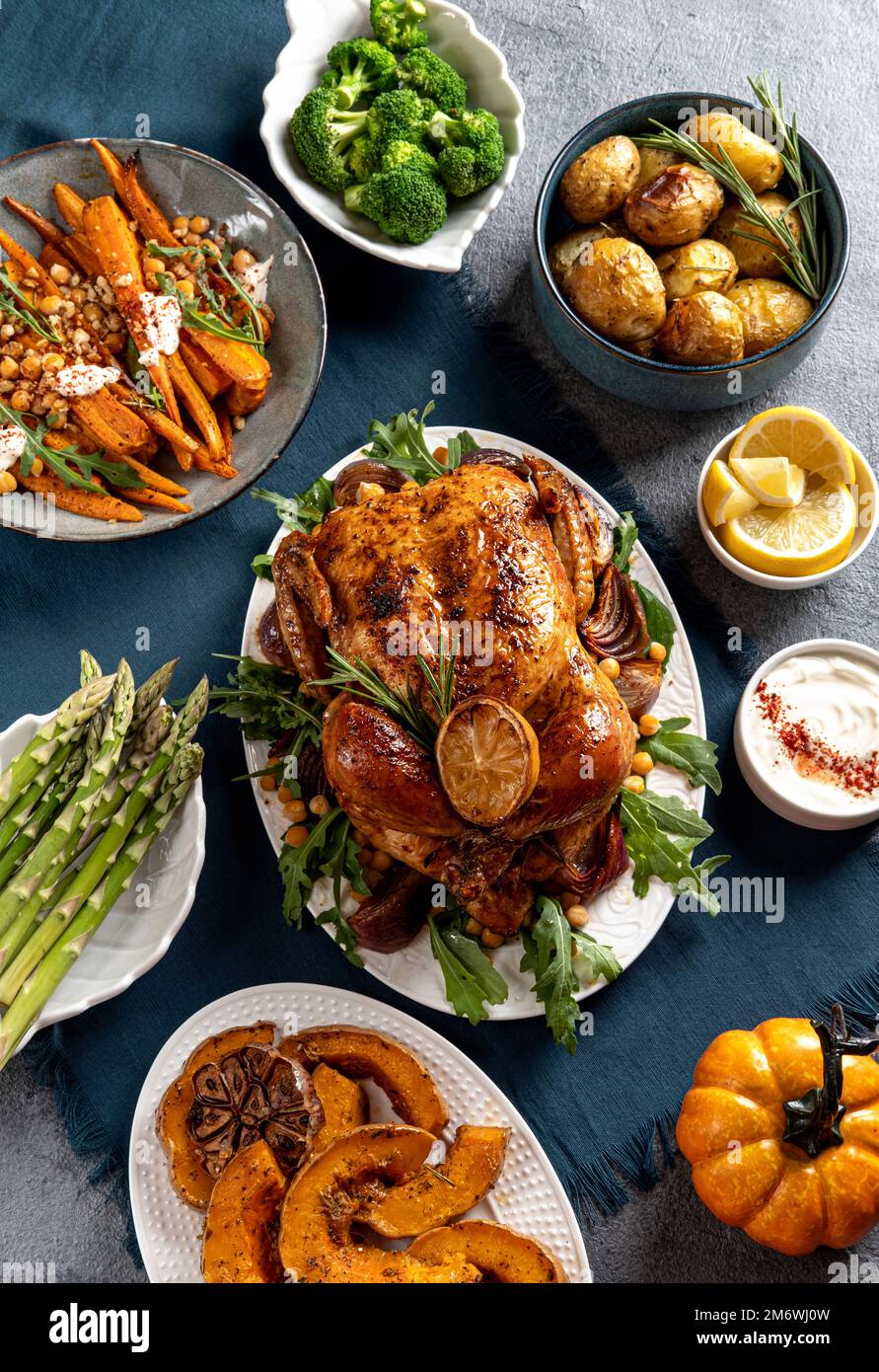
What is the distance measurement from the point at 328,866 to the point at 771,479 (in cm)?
164

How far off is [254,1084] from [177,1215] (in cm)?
46

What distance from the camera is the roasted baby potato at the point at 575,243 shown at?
3.42m

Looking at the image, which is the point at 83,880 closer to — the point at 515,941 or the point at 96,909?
the point at 96,909

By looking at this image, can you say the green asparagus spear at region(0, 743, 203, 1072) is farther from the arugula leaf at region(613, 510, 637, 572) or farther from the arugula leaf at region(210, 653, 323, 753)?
the arugula leaf at region(613, 510, 637, 572)

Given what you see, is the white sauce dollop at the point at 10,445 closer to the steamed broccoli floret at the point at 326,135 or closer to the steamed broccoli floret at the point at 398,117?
the steamed broccoli floret at the point at 326,135

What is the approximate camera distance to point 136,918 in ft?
10.7

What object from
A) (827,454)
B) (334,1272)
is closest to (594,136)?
(827,454)

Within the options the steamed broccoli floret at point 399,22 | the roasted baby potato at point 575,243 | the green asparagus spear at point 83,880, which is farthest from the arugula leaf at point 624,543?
the steamed broccoli floret at point 399,22

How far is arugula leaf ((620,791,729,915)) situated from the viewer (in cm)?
316

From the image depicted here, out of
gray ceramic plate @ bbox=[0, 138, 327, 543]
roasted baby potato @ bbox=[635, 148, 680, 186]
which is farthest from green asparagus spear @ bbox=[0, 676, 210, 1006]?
roasted baby potato @ bbox=[635, 148, 680, 186]

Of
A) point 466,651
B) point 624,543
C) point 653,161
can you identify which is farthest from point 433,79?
point 466,651

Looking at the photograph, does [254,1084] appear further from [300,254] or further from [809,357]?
[809,357]

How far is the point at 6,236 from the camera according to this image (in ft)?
11.1

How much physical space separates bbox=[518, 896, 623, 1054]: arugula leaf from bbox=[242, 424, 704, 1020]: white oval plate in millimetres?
68
